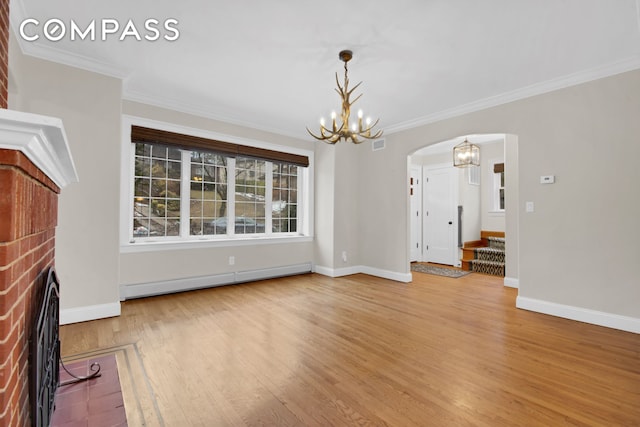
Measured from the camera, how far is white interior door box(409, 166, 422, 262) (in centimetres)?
702

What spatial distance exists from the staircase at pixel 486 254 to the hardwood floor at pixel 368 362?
1.94 m

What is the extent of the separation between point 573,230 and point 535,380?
6.56 feet

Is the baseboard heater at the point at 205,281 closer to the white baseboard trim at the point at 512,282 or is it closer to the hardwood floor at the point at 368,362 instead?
the hardwood floor at the point at 368,362

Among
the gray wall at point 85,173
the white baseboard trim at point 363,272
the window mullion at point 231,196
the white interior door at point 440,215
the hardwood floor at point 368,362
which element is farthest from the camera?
the white interior door at point 440,215

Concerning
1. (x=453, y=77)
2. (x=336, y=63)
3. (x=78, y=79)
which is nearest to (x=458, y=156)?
(x=453, y=77)

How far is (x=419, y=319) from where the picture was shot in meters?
3.17

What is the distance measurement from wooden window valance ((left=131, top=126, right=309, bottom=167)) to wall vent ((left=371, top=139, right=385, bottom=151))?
123cm

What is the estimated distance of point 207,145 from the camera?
4.30 meters

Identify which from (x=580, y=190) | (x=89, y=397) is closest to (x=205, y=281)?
(x=89, y=397)

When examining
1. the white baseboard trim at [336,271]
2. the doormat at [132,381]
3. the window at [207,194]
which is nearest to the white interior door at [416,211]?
the white baseboard trim at [336,271]

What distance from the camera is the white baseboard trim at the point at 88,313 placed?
2.90m

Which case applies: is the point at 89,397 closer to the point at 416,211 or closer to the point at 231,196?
the point at 231,196

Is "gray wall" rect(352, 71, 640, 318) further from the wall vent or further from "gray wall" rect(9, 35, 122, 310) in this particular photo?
"gray wall" rect(9, 35, 122, 310)

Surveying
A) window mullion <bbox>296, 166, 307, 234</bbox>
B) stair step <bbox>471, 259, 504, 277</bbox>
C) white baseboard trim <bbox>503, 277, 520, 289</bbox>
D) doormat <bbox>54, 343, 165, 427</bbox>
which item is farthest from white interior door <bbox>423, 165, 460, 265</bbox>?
doormat <bbox>54, 343, 165, 427</bbox>
